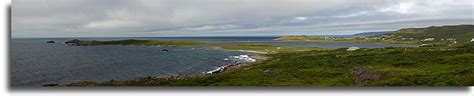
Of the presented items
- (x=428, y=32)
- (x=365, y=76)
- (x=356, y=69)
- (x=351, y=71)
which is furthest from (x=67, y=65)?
(x=428, y=32)

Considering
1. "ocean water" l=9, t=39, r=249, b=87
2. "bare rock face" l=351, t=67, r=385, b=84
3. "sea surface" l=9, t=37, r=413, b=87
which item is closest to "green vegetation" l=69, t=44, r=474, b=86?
"bare rock face" l=351, t=67, r=385, b=84

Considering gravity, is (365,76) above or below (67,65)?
above

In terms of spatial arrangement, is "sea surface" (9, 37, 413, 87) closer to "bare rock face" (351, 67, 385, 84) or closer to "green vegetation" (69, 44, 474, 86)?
"green vegetation" (69, 44, 474, 86)

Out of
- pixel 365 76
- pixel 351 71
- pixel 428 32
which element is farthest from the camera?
pixel 428 32

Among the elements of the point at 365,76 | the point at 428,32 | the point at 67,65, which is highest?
the point at 428,32

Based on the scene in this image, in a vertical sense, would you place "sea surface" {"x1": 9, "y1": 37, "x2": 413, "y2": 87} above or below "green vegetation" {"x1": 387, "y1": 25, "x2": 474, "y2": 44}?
below

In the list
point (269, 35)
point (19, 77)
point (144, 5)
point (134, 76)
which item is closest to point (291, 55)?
point (269, 35)

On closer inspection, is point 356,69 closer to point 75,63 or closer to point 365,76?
point 365,76
